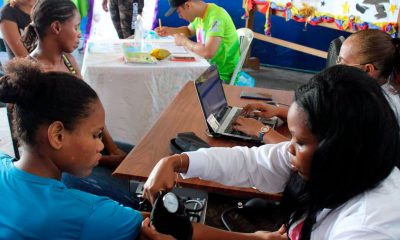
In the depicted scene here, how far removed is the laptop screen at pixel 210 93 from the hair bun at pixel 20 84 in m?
0.63

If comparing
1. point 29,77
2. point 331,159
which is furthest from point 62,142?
point 331,159

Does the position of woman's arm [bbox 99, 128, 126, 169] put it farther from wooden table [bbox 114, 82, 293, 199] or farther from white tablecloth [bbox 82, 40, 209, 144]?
white tablecloth [bbox 82, 40, 209, 144]

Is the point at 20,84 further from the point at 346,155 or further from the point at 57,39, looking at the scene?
the point at 57,39

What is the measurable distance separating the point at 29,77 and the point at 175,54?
1.69 metres

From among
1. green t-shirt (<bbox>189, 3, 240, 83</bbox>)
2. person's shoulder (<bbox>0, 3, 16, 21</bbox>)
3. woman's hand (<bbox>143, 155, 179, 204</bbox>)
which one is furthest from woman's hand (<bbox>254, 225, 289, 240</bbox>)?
person's shoulder (<bbox>0, 3, 16, 21</bbox>)

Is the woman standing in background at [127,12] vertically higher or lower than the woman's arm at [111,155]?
higher

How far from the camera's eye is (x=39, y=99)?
36.1 inches

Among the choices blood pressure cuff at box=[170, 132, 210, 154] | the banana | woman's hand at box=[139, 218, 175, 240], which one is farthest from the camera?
the banana

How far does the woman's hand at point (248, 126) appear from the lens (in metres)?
1.47

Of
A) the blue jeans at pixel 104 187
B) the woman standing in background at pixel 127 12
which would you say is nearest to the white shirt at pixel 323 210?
the blue jeans at pixel 104 187

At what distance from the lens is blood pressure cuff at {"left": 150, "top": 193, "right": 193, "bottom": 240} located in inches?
36.1

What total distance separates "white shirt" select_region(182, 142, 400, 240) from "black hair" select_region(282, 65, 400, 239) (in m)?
0.03

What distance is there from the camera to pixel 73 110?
0.93m

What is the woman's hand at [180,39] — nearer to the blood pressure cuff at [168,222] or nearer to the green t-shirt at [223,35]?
the green t-shirt at [223,35]
